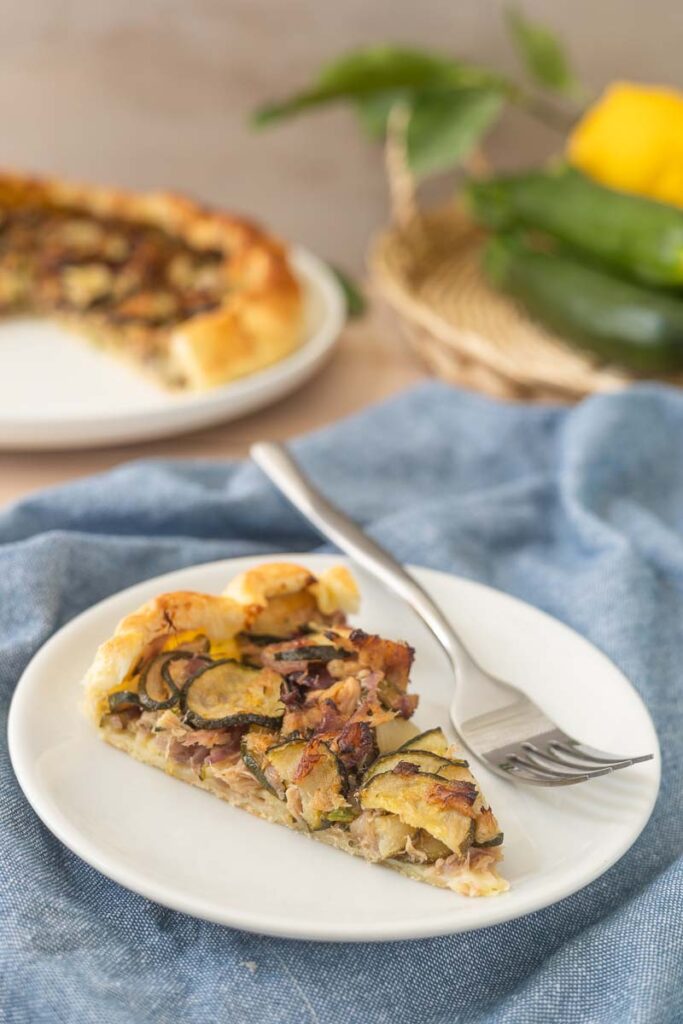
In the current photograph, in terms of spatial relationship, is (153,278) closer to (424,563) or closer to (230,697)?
(424,563)

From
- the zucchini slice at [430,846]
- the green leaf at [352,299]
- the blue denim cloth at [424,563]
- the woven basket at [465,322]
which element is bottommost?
the green leaf at [352,299]

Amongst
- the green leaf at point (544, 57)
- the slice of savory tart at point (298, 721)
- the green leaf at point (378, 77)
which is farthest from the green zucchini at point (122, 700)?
the green leaf at point (544, 57)

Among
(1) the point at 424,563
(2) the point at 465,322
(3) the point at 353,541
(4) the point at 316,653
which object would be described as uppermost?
(4) the point at 316,653

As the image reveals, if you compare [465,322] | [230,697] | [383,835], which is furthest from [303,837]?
[465,322]

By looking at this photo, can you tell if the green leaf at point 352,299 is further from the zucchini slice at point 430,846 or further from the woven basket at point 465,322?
the zucchini slice at point 430,846

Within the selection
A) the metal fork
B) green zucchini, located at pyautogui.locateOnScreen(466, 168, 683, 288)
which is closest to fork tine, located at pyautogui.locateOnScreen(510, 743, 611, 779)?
the metal fork
